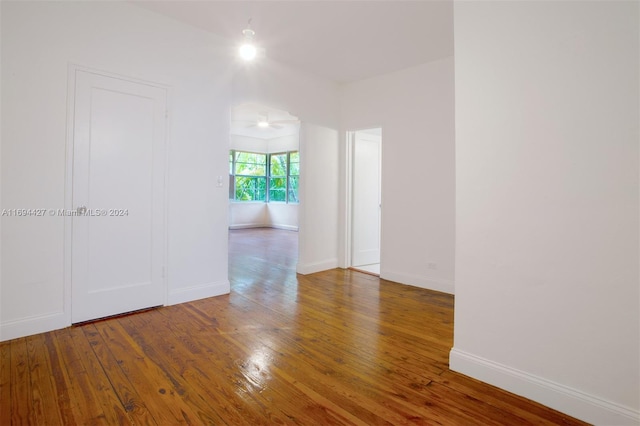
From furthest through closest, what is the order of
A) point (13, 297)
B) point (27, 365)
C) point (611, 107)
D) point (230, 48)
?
point (230, 48) < point (13, 297) < point (27, 365) < point (611, 107)

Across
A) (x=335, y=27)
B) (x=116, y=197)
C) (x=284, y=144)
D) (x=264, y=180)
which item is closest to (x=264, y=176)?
(x=264, y=180)

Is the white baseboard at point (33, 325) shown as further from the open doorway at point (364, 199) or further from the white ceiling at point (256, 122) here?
the white ceiling at point (256, 122)

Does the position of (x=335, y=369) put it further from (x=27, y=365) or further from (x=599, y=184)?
(x=27, y=365)

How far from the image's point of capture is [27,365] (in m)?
2.17

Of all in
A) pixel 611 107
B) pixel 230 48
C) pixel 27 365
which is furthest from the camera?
pixel 230 48

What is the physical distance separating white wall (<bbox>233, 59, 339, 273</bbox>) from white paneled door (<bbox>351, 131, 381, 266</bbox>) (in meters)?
0.32

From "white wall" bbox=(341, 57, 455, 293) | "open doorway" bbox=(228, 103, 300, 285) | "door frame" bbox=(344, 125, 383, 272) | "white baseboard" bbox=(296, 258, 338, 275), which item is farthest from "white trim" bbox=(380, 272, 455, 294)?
"open doorway" bbox=(228, 103, 300, 285)

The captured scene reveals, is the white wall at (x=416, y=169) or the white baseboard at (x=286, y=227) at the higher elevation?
the white wall at (x=416, y=169)

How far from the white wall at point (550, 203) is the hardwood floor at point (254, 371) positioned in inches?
11.6

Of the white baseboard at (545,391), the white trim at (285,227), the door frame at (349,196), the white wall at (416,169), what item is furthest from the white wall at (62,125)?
the white trim at (285,227)

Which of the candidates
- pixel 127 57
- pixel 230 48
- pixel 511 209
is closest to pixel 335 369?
pixel 511 209

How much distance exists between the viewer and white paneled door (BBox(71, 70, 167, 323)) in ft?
9.38

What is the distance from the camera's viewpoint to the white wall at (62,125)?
2.53m

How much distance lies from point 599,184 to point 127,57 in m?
3.76
